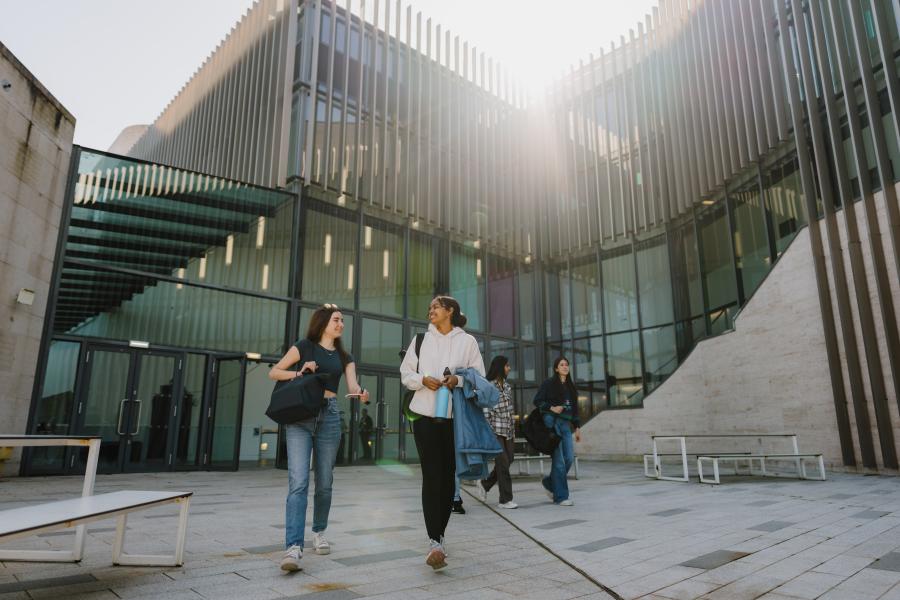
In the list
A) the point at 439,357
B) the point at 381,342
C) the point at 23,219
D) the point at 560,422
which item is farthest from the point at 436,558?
the point at 381,342

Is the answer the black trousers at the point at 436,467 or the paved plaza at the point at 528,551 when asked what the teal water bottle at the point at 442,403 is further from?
the paved plaza at the point at 528,551

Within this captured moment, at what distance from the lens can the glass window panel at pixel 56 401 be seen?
369 inches

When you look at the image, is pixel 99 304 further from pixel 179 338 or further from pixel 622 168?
pixel 622 168

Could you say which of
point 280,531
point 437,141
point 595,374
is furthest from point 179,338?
point 595,374

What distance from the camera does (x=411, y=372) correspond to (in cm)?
369

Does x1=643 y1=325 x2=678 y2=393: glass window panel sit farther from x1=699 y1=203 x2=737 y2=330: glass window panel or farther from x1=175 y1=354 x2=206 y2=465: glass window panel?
x1=175 y1=354 x2=206 y2=465: glass window panel

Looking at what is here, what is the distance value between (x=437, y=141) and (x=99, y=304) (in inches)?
392

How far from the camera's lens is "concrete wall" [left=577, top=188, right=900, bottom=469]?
10703 millimetres

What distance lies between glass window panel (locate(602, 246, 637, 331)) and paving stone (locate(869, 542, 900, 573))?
13258 millimetres

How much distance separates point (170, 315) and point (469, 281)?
28.7 feet

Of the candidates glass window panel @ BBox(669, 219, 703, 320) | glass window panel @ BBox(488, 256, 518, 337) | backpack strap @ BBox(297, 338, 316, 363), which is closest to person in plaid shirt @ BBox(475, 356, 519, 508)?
backpack strap @ BBox(297, 338, 316, 363)

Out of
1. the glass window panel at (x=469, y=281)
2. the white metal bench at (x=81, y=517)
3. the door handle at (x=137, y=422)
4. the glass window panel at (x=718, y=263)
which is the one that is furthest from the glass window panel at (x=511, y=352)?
the white metal bench at (x=81, y=517)

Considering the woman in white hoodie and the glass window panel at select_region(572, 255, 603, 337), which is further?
the glass window panel at select_region(572, 255, 603, 337)

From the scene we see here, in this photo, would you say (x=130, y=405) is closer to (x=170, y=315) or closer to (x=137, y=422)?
(x=137, y=422)
